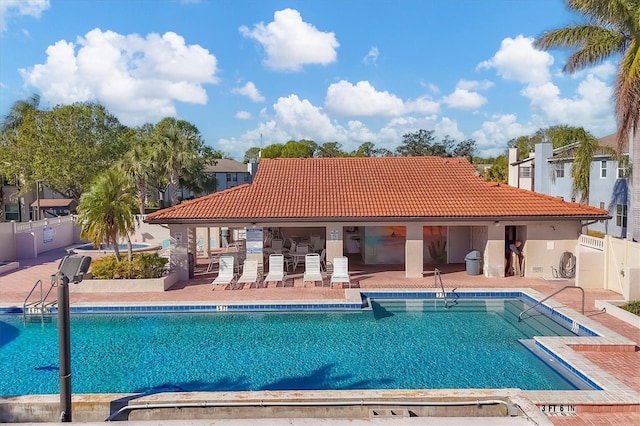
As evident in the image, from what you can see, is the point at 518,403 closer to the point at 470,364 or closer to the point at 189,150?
the point at 470,364

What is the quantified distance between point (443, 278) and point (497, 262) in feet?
7.55

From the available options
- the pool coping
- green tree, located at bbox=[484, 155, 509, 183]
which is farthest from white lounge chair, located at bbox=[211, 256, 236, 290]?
green tree, located at bbox=[484, 155, 509, 183]

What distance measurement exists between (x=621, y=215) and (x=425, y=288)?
19.7m

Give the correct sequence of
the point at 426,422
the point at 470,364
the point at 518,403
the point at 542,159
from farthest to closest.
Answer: the point at 542,159 < the point at 470,364 < the point at 518,403 < the point at 426,422

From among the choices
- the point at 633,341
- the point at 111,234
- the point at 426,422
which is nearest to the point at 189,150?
the point at 111,234

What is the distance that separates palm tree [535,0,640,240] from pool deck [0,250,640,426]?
242 inches

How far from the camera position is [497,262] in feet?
63.8

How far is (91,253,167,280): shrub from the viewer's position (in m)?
17.9

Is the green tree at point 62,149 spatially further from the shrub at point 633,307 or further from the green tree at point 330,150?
the green tree at point 330,150

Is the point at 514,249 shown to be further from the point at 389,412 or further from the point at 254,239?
the point at 389,412

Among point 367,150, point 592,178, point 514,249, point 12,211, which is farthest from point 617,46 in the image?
point 367,150

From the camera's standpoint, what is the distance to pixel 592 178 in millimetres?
33000

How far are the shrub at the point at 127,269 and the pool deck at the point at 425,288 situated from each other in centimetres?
94

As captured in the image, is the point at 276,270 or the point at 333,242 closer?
the point at 276,270
